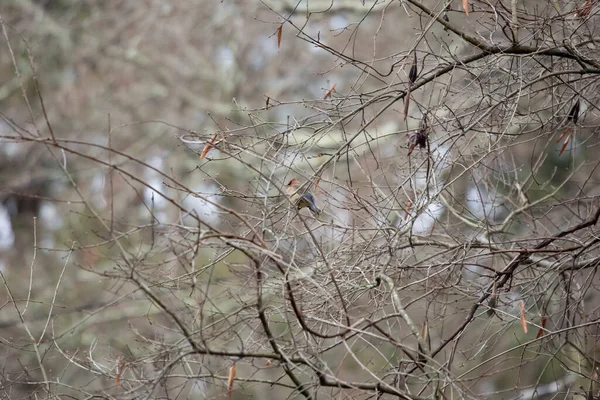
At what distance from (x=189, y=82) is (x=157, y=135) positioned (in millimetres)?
1442

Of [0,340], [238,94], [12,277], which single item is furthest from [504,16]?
[12,277]

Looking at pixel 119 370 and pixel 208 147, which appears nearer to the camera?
pixel 119 370

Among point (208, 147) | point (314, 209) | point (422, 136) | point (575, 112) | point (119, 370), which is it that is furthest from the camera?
point (314, 209)

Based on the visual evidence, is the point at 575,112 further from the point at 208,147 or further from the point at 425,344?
the point at 208,147

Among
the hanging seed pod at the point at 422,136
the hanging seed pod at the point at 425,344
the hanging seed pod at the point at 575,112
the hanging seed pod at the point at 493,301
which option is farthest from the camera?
the hanging seed pod at the point at 575,112

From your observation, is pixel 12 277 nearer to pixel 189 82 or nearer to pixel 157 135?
pixel 157 135

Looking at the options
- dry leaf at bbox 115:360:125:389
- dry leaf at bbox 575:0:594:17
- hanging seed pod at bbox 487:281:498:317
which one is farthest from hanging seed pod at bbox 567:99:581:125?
dry leaf at bbox 115:360:125:389

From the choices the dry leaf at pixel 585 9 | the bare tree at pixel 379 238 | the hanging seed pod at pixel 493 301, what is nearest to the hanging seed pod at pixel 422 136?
the bare tree at pixel 379 238

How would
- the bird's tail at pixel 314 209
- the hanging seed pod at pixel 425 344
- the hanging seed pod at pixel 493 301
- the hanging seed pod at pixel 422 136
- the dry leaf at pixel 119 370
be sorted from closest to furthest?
the dry leaf at pixel 119 370
the hanging seed pod at pixel 425 344
the hanging seed pod at pixel 422 136
the hanging seed pod at pixel 493 301
the bird's tail at pixel 314 209

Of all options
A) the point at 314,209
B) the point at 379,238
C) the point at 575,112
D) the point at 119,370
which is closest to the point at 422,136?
the point at 379,238

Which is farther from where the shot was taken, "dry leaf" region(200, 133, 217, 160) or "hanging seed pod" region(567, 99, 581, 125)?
"hanging seed pod" region(567, 99, 581, 125)

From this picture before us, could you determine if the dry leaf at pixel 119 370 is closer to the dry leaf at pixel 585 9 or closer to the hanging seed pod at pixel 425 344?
the hanging seed pod at pixel 425 344

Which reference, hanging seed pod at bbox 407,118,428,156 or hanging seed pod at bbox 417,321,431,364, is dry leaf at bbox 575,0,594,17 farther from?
hanging seed pod at bbox 417,321,431,364

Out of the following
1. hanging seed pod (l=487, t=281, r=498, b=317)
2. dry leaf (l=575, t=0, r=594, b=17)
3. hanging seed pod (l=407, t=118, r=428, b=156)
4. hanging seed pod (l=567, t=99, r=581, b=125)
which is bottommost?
hanging seed pod (l=487, t=281, r=498, b=317)
